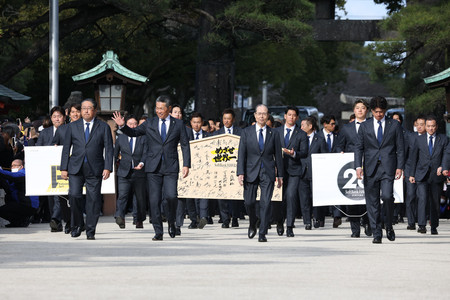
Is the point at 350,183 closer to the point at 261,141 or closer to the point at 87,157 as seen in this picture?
the point at 261,141

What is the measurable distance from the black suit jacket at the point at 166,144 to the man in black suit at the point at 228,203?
11.5 feet

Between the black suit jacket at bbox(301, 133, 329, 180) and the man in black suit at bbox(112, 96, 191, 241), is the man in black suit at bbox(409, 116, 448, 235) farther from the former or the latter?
the man in black suit at bbox(112, 96, 191, 241)

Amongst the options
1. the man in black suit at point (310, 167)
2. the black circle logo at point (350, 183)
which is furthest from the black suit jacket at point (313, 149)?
the black circle logo at point (350, 183)

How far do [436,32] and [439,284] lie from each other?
16673mm

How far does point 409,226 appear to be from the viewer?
18156 mm

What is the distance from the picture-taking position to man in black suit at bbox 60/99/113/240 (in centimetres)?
1451

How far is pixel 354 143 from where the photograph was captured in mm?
15555

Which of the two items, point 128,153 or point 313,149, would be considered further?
point 313,149

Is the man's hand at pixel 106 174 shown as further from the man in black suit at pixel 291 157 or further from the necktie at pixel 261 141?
the man in black suit at pixel 291 157

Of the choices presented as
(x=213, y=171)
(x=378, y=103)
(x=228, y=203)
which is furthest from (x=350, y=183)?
(x=228, y=203)

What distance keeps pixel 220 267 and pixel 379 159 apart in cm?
441

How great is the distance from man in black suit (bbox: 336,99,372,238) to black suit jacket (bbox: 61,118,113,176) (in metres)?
3.31

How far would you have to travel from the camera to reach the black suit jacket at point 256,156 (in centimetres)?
1448

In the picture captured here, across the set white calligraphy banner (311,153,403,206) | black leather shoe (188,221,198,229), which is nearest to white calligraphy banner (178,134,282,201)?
black leather shoe (188,221,198,229)
